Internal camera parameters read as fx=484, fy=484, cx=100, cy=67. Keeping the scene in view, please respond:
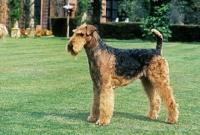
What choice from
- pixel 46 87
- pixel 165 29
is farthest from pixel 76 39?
pixel 165 29

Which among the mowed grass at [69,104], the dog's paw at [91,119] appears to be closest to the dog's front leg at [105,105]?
the mowed grass at [69,104]

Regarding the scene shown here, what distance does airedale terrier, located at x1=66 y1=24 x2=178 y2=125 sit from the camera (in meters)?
7.37

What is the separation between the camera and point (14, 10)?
3903 cm

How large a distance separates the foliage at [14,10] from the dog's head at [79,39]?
32.2m

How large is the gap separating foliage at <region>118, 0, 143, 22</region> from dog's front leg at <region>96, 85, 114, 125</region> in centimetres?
4755

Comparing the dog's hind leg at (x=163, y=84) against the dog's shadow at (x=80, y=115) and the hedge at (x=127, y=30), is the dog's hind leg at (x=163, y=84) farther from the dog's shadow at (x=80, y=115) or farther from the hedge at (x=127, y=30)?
the hedge at (x=127, y=30)

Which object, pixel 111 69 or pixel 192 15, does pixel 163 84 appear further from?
pixel 192 15

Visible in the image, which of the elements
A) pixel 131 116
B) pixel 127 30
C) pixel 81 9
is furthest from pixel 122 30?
pixel 131 116

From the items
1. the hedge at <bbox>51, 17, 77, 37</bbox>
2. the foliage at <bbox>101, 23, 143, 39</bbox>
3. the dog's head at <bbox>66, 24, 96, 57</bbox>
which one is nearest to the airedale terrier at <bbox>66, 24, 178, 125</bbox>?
the dog's head at <bbox>66, 24, 96, 57</bbox>

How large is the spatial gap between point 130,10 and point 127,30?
14.2m

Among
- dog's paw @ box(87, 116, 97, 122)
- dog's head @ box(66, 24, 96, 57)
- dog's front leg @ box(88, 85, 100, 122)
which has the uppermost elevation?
dog's head @ box(66, 24, 96, 57)

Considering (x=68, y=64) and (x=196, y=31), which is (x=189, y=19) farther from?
(x=68, y=64)

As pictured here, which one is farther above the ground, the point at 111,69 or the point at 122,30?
the point at 111,69

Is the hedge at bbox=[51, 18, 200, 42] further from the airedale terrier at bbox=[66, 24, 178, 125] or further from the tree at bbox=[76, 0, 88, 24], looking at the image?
A: the airedale terrier at bbox=[66, 24, 178, 125]
